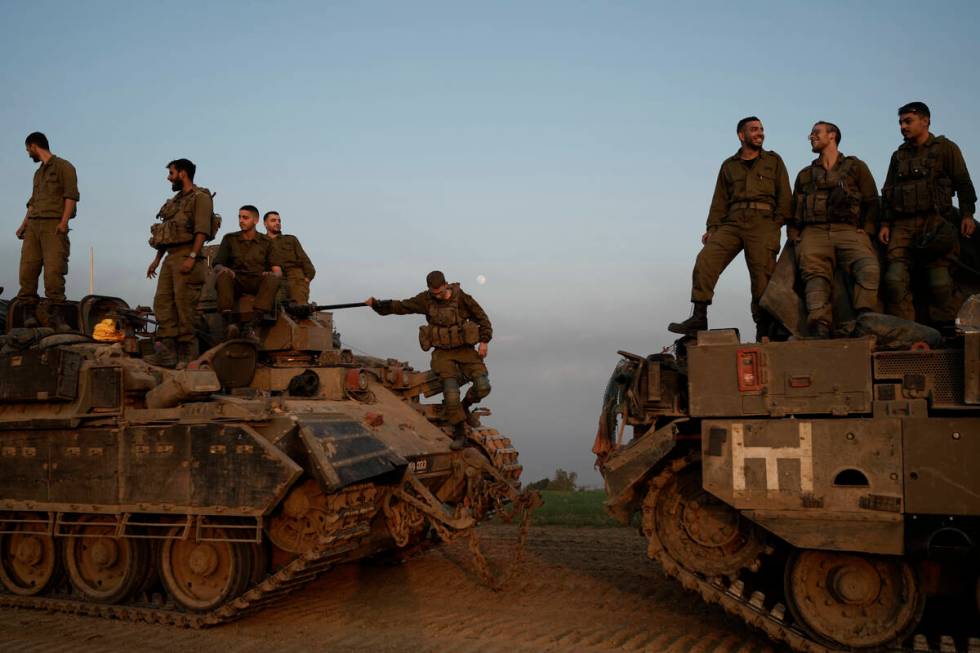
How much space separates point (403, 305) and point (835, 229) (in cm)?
512

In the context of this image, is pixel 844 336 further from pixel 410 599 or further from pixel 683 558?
pixel 410 599

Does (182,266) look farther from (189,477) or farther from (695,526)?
(695,526)

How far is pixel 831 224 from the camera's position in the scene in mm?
8523

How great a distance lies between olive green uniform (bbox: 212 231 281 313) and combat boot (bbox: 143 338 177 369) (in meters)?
0.75

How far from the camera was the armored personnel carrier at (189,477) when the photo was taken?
8211 mm

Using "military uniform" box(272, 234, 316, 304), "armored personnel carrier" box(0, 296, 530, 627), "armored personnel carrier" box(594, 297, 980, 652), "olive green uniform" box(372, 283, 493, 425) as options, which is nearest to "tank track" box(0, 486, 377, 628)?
"armored personnel carrier" box(0, 296, 530, 627)

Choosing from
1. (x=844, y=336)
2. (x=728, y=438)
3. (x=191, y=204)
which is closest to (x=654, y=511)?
(x=728, y=438)

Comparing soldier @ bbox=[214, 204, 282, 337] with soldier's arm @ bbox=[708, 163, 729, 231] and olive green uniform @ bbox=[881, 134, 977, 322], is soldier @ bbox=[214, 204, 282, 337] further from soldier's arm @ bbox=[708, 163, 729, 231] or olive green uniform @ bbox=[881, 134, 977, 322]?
olive green uniform @ bbox=[881, 134, 977, 322]

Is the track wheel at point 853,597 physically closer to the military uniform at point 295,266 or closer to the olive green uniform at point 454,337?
the olive green uniform at point 454,337

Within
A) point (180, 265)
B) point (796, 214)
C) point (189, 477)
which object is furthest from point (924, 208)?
point (180, 265)

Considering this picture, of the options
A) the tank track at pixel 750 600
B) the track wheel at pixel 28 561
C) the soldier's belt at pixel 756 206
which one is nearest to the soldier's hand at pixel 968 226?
the soldier's belt at pixel 756 206

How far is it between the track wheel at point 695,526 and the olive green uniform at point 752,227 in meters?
1.87

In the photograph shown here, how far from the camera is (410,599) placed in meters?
9.46

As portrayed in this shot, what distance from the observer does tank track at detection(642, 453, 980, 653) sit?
6.94 meters
